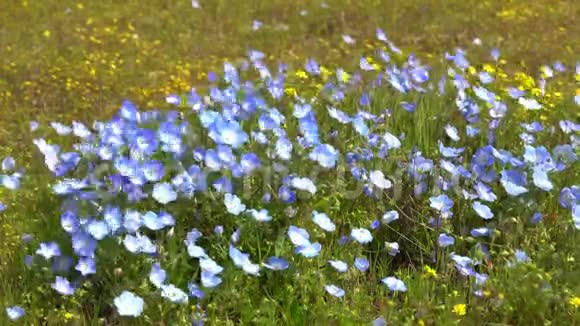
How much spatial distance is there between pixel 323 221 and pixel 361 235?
139mm

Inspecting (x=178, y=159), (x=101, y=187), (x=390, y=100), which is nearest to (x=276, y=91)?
(x=390, y=100)

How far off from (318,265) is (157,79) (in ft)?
9.33

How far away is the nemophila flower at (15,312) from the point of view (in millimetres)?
2324

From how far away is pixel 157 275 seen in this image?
92.1 inches

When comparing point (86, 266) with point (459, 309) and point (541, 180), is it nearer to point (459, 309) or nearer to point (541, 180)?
point (459, 309)

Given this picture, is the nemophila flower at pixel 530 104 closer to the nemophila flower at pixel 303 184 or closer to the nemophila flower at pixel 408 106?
the nemophila flower at pixel 408 106

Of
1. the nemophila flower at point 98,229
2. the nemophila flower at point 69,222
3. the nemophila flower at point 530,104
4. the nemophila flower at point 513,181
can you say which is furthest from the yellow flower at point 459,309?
the nemophila flower at point 530,104

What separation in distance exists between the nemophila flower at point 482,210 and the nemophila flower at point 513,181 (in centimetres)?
10

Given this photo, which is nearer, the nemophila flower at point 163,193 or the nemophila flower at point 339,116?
the nemophila flower at point 163,193

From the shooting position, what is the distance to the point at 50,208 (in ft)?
9.66

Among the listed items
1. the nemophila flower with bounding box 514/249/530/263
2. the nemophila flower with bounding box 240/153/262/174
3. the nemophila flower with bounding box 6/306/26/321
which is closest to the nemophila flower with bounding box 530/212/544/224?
the nemophila flower with bounding box 514/249/530/263

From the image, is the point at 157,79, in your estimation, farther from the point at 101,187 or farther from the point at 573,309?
the point at 573,309

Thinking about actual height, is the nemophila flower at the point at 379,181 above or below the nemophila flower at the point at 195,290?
above

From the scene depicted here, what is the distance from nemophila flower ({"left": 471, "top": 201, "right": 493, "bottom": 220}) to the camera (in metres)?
2.71
